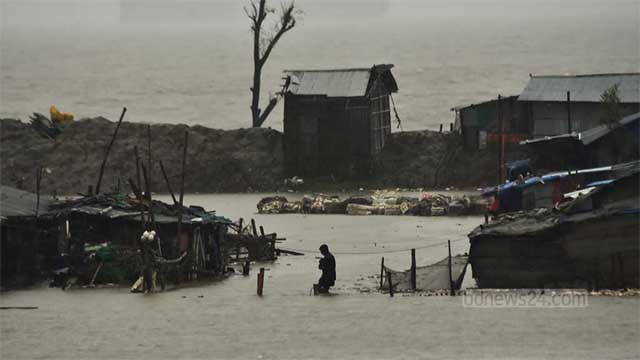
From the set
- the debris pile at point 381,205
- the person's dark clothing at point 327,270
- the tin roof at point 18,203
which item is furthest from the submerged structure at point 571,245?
the debris pile at point 381,205

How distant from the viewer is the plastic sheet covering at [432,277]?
25.8m

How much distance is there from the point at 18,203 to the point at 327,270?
8030 mm

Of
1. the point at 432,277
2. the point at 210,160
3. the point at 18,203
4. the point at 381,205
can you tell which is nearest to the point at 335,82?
the point at 210,160

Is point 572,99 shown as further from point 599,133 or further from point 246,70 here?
point 246,70

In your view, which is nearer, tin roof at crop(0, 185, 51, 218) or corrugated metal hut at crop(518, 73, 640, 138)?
tin roof at crop(0, 185, 51, 218)

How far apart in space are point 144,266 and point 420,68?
94909 millimetres

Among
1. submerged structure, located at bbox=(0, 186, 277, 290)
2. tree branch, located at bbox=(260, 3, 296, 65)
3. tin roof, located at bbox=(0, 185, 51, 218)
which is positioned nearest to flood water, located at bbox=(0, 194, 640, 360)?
submerged structure, located at bbox=(0, 186, 277, 290)

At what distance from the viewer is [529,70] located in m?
116

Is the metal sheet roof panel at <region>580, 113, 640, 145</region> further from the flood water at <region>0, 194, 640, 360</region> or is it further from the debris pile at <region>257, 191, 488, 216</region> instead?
the flood water at <region>0, 194, 640, 360</region>

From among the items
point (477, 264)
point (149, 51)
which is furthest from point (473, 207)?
point (149, 51)

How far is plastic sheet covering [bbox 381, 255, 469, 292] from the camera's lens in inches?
1015

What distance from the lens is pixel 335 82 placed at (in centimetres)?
4641

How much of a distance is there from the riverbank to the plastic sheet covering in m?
18.1
